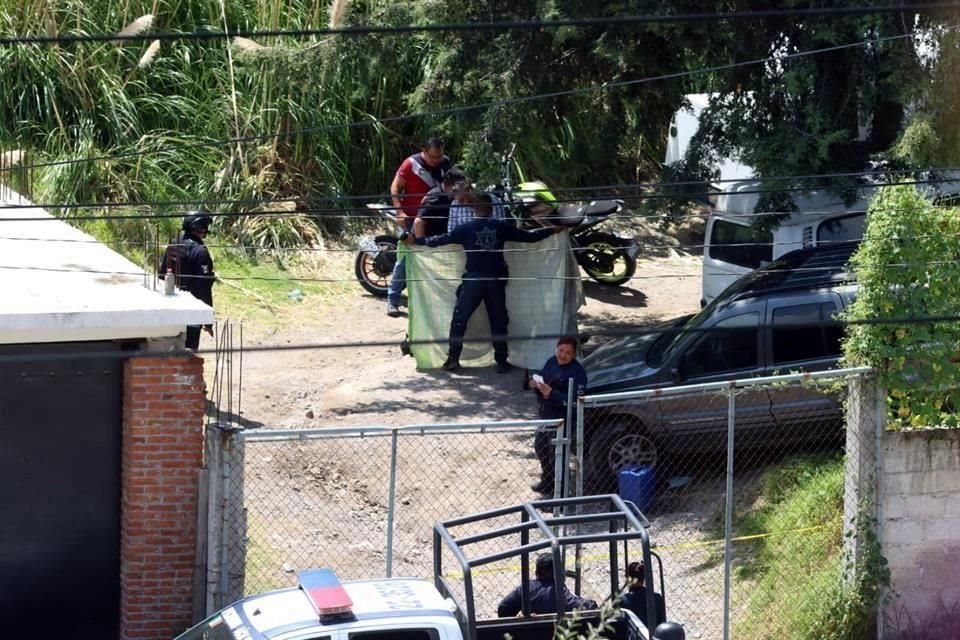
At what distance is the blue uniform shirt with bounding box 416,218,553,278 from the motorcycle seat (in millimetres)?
600

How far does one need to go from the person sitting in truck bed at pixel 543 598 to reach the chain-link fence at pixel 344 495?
123 centimetres

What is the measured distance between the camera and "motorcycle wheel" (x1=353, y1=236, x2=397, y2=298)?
18406 mm

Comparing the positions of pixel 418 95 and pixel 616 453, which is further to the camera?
pixel 418 95

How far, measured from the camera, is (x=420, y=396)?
15.1m

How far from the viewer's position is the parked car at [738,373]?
12.2 meters

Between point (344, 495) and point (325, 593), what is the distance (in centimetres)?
517

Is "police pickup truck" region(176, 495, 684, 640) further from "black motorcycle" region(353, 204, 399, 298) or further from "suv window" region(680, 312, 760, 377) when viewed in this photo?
"black motorcycle" region(353, 204, 399, 298)

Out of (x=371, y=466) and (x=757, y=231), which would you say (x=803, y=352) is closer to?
(x=757, y=231)

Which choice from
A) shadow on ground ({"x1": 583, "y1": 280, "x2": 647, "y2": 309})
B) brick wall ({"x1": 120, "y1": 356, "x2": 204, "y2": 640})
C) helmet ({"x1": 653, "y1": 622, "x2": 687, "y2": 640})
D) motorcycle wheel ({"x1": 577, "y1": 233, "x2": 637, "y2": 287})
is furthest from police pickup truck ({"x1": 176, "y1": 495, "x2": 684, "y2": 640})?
shadow on ground ({"x1": 583, "y1": 280, "x2": 647, "y2": 309})

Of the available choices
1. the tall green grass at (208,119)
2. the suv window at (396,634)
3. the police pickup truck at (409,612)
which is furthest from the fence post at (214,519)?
the tall green grass at (208,119)

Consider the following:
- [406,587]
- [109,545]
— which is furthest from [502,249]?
[406,587]

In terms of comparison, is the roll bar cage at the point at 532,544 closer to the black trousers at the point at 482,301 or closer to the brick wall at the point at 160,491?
the brick wall at the point at 160,491

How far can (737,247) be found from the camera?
16234 millimetres

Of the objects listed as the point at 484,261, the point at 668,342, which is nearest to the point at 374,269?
the point at 484,261
